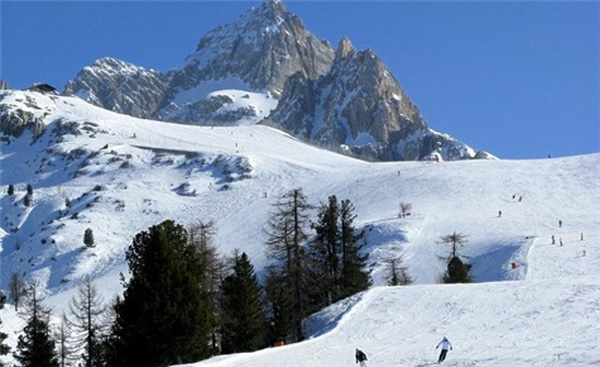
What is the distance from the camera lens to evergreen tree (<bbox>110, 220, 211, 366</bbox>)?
37969 millimetres

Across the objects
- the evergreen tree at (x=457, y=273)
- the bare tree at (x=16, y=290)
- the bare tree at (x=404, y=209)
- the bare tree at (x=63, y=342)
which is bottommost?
the bare tree at (x=63, y=342)

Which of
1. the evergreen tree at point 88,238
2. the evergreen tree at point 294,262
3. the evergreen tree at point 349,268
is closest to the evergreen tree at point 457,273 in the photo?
the evergreen tree at point 349,268

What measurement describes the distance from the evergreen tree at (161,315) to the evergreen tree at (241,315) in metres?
6.13

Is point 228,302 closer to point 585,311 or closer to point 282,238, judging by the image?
point 282,238

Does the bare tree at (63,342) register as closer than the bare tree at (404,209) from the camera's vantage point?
Yes

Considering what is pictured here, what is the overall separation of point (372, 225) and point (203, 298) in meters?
60.1

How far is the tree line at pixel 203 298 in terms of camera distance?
38.1 meters

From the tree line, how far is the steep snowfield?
12.9 feet

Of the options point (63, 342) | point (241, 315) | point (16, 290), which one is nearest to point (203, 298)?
point (241, 315)

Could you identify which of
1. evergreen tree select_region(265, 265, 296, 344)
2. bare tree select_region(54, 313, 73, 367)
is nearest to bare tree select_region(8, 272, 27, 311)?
bare tree select_region(54, 313, 73, 367)

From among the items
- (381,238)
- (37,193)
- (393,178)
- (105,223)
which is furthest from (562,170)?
(37,193)

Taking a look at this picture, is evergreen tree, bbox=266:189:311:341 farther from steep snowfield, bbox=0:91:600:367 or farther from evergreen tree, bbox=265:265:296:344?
steep snowfield, bbox=0:91:600:367

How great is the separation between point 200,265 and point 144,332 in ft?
16.7

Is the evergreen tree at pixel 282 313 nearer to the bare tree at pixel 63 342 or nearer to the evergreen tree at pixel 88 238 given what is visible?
the bare tree at pixel 63 342
